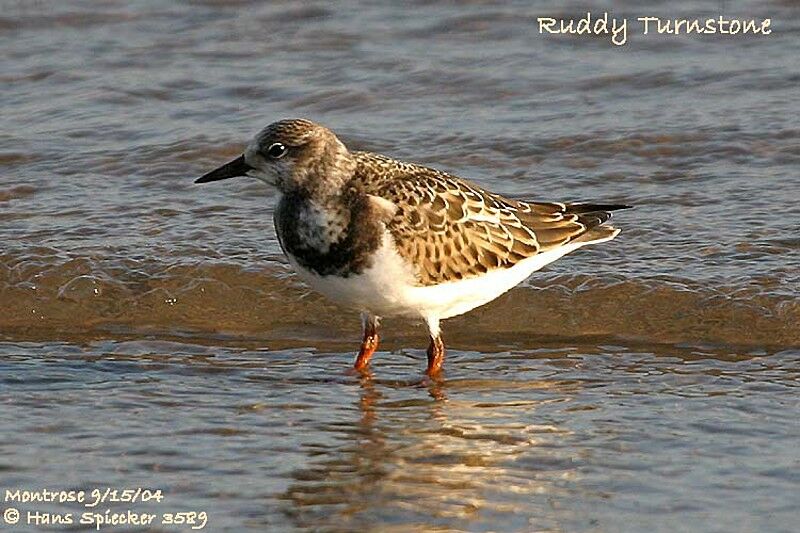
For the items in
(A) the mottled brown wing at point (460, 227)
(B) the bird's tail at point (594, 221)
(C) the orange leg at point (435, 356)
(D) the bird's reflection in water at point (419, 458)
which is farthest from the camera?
(B) the bird's tail at point (594, 221)

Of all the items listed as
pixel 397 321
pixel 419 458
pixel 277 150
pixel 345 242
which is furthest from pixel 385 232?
pixel 397 321

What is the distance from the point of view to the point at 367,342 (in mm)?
7176

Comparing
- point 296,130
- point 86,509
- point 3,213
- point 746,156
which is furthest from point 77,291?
point 746,156

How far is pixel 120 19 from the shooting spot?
1283 centimetres

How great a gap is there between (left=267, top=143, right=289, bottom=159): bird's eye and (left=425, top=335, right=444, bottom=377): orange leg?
3.49ft

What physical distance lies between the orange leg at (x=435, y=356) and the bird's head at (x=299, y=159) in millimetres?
866

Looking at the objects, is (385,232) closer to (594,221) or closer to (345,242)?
(345,242)

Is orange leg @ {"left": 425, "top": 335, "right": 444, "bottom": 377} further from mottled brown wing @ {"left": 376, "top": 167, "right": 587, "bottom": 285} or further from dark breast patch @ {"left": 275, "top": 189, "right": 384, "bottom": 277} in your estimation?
dark breast patch @ {"left": 275, "top": 189, "right": 384, "bottom": 277}

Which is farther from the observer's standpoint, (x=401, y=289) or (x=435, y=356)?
(x=435, y=356)

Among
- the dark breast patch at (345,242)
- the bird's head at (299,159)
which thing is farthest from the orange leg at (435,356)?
the bird's head at (299,159)

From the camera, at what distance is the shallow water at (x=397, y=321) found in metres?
5.76

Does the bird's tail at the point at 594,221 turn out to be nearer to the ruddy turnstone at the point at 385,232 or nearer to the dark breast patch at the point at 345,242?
the ruddy turnstone at the point at 385,232

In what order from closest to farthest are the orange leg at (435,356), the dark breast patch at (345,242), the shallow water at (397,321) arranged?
the shallow water at (397,321) < the dark breast patch at (345,242) < the orange leg at (435,356)

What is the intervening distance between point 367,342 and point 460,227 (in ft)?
2.26
